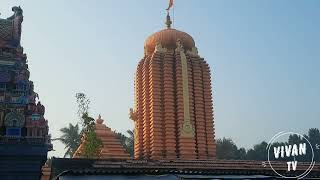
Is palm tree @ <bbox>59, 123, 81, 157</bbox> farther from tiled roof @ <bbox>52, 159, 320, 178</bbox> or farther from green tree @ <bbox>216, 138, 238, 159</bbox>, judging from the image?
tiled roof @ <bbox>52, 159, 320, 178</bbox>

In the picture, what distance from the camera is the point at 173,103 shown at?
1427 inches

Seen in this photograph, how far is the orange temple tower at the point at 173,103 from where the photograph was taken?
115 ft

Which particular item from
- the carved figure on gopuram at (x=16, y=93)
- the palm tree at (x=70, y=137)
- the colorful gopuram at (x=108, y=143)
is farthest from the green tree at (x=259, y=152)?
the carved figure on gopuram at (x=16, y=93)

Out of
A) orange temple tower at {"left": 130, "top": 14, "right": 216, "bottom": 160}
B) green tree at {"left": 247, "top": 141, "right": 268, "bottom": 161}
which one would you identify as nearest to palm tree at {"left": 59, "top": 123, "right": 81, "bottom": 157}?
orange temple tower at {"left": 130, "top": 14, "right": 216, "bottom": 160}

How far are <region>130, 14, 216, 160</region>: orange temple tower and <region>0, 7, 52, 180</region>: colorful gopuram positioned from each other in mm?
15594

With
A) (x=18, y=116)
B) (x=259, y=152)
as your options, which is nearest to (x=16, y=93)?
(x=18, y=116)

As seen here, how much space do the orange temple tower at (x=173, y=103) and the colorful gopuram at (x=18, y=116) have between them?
15.6 metres

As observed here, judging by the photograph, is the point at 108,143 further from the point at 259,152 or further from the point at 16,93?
the point at 259,152

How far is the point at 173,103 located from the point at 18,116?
17.9m

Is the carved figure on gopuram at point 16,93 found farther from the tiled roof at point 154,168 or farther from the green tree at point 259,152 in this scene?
the green tree at point 259,152

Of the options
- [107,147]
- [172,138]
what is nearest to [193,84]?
[172,138]

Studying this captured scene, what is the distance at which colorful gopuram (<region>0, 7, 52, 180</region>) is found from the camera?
1886cm

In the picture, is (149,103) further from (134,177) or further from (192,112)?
(134,177)

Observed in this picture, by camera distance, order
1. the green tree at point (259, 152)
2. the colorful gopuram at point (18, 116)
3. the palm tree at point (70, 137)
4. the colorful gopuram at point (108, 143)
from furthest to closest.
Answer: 1. the green tree at point (259, 152)
2. the palm tree at point (70, 137)
3. the colorful gopuram at point (108, 143)
4. the colorful gopuram at point (18, 116)
